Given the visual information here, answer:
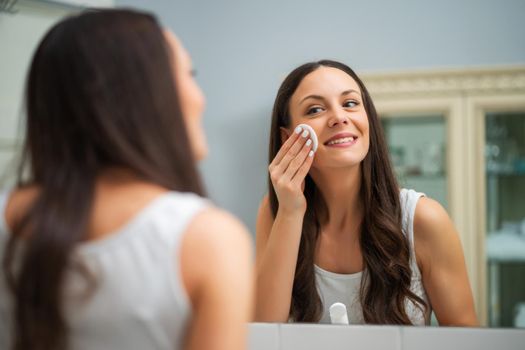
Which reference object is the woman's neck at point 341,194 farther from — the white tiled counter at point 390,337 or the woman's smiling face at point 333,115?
the white tiled counter at point 390,337

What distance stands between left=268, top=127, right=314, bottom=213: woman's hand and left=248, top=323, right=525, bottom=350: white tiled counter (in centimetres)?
18

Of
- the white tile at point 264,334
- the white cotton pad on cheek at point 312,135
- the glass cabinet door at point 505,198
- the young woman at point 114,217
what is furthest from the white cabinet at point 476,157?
the young woman at point 114,217

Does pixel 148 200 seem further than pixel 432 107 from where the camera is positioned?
No

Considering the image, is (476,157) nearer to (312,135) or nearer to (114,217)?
(312,135)

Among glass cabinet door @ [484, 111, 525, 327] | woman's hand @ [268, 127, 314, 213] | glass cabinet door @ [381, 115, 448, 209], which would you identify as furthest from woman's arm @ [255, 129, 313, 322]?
glass cabinet door @ [484, 111, 525, 327]

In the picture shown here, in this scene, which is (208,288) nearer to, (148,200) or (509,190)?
(148,200)

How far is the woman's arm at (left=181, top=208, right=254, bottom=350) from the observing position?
38cm

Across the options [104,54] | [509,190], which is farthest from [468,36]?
[104,54]

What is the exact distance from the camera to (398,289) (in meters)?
0.75

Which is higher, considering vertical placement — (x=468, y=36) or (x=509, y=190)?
(x=468, y=36)

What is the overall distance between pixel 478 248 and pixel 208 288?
0.49 metres

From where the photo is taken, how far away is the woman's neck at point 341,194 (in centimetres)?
74

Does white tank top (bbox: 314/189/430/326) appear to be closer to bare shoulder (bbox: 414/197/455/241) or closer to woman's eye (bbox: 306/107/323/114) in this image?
bare shoulder (bbox: 414/197/455/241)

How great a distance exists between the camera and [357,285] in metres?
0.74
